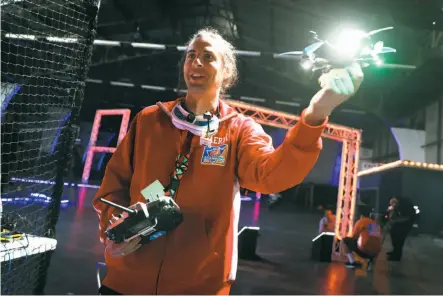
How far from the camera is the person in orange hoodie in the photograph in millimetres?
1067

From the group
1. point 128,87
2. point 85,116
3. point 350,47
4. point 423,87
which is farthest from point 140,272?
point 85,116

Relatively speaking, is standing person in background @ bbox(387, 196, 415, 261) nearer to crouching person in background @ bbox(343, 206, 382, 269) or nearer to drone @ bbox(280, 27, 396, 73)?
crouching person in background @ bbox(343, 206, 382, 269)

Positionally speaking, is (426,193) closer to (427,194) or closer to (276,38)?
(427,194)

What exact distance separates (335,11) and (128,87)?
8763 mm

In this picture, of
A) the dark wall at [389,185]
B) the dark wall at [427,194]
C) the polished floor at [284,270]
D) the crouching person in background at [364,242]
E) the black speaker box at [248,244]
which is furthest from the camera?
the dark wall at [389,185]

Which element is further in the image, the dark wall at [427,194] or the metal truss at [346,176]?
the dark wall at [427,194]

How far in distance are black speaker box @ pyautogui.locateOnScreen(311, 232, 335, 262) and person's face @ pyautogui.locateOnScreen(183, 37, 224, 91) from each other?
19.8 ft

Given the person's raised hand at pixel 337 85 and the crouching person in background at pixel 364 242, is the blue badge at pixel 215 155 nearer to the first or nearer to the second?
the person's raised hand at pixel 337 85

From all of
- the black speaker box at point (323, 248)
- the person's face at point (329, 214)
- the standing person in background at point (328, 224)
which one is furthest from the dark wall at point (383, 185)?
the black speaker box at point (323, 248)

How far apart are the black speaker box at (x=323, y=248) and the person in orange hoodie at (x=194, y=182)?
Result: 592 cm

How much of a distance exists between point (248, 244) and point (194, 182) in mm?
5201

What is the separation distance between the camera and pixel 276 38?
368 inches

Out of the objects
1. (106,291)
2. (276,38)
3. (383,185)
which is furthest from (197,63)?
(383,185)

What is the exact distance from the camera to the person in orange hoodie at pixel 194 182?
3.50ft
